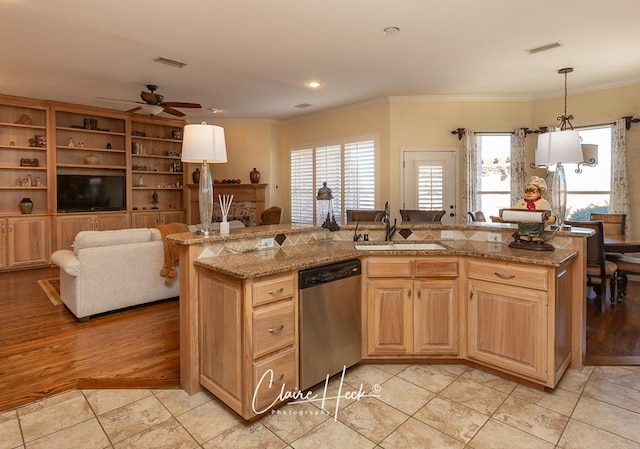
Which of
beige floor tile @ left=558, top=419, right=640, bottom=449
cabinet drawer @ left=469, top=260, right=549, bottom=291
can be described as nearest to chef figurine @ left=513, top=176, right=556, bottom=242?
cabinet drawer @ left=469, top=260, right=549, bottom=291

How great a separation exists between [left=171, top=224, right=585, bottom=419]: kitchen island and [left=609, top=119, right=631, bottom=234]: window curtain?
342cm

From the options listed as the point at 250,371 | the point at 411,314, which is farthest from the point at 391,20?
the point at 250,371

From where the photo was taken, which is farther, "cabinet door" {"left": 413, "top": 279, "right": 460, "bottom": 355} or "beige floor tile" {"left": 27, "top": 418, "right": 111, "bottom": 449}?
"cabinet door" {"left": 413, "top": 279, "right": 460, "bottom": 355}

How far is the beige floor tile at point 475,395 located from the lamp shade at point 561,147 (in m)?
1.93

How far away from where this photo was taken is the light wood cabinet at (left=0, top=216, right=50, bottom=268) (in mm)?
6000

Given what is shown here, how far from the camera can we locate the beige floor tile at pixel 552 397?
232 cm

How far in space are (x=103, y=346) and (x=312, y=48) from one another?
3467 millimetres

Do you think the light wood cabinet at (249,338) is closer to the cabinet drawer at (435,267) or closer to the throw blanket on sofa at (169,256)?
the cabinet drawer at (435,267)

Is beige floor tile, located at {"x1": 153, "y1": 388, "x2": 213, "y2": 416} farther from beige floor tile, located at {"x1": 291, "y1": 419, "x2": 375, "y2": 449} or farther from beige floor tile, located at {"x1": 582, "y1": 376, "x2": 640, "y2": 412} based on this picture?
beige floor tile, located at {"x1": 582, "y1": 376, "x2": 640, "y2": 412}

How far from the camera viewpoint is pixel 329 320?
2.55m

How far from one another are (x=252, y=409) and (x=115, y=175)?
645 cm

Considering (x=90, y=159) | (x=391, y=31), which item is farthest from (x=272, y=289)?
(x=90, y=159)

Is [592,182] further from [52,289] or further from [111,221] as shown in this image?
[111,221]

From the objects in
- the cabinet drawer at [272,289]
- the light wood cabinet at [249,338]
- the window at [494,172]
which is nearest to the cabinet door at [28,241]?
the light wood cabinet at [249,338]
